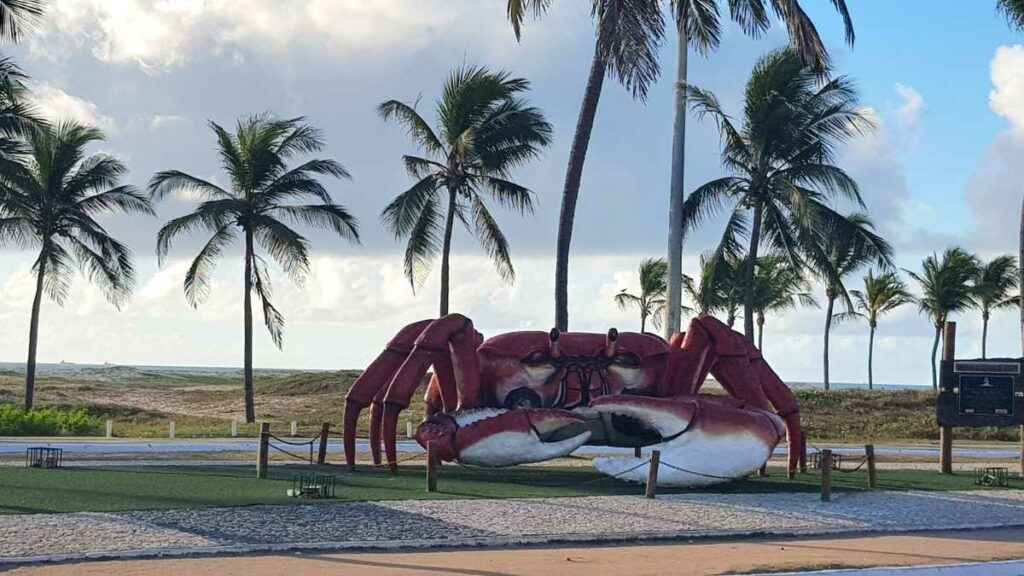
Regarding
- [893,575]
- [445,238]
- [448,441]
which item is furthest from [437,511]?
[445,238]

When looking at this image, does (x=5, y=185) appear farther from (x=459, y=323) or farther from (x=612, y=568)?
(x=612, y=568)

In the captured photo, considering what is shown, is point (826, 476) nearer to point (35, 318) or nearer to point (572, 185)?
point (572, 185)

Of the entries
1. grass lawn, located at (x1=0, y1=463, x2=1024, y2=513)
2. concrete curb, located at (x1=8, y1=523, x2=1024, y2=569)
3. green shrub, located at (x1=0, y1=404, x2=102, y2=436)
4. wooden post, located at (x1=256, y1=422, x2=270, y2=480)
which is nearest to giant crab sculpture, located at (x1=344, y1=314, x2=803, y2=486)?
grass lawn, located at (x1=0, y1=463, x2=1024, y2=513)

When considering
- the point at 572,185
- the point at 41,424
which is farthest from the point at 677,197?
the point at 41,424

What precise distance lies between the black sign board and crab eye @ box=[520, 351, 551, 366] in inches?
294

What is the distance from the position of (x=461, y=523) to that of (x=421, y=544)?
142 centimetres

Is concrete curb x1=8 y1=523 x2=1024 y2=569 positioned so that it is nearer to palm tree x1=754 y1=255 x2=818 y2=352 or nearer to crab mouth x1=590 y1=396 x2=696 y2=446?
crab mouth x1=590 y1=396 x2=696 y2=446

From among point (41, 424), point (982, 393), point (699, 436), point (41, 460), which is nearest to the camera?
point (699, 436)

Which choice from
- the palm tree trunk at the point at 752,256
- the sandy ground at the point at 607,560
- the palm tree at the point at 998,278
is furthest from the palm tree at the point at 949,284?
the sandy ground at the point at 607,560

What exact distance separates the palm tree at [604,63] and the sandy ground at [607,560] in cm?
1074

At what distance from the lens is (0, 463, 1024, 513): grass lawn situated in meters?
15.2

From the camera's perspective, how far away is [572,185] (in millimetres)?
24250

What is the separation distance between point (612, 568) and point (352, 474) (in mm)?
8653

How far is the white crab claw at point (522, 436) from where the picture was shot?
Result: 1783 cm
